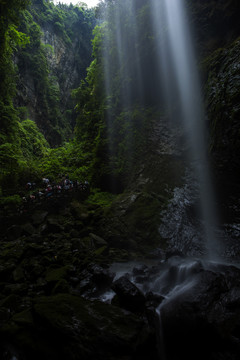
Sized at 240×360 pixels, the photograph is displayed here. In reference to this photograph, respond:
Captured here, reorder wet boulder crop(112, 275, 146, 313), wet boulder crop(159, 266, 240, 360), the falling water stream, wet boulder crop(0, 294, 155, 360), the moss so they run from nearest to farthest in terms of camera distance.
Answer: wet boulder crop(0, 294, 155, 360) < wet boulder crop(159, 266, 240, 360) < wet boulder crop(112, 275, 146, 313) < the moss < the falling water stream

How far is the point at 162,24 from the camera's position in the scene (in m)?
10.7

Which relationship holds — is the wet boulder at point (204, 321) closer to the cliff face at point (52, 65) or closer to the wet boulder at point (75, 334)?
the wet boulder at point (75, 334)

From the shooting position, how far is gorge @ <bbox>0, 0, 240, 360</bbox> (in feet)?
8.92

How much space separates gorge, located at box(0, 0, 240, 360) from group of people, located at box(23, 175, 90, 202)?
76 millimetres

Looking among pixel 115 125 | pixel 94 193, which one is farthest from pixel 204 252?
pixel 115 125

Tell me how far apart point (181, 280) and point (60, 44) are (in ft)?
126

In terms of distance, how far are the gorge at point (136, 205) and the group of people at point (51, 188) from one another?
0.08 meters

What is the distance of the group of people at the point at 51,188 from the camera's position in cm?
907

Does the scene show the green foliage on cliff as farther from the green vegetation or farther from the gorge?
the green vegetation

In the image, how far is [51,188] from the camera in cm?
933

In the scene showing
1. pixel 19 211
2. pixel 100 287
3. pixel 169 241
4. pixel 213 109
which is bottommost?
pixel 100 287

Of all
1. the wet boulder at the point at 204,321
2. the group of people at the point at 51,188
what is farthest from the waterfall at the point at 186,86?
the group of people at the point at 51,188

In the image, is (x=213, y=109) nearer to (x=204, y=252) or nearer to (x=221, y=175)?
(x=221, y=175)

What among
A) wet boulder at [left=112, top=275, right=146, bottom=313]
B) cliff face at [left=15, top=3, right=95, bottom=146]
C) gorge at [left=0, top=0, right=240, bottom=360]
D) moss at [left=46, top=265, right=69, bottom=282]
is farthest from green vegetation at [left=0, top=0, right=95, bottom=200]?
wet boulder at [left=112, top=275, right=146, bottom=313]
